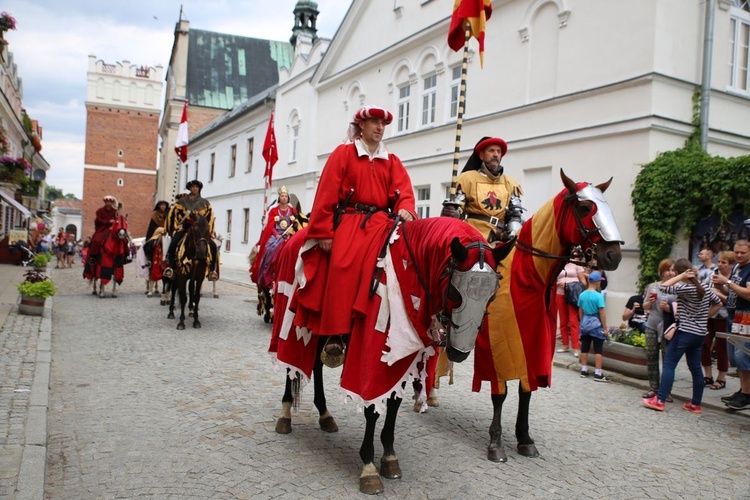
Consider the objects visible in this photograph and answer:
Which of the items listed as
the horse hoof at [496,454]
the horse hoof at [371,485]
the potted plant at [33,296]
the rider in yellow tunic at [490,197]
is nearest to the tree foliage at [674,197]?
the rider in yellow tunic at [490,197]

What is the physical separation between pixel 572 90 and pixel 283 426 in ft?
34.1

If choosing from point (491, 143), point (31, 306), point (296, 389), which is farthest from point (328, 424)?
point (31, 306)

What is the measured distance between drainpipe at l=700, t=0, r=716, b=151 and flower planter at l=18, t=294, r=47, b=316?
41.7ft

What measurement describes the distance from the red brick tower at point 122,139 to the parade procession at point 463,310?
132ft

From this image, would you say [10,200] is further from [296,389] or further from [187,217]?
[296,389]

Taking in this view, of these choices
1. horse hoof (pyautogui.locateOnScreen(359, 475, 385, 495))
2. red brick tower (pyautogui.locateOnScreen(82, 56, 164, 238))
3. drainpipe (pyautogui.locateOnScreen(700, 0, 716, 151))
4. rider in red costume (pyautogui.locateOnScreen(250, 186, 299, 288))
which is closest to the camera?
horse hoof (pyautogui.locateOnScreen(359, 475, 385, 495))

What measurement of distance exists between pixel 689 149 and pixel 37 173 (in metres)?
29.1

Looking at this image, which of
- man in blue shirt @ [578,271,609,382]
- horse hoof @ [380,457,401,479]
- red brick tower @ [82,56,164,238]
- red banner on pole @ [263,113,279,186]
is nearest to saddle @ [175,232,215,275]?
man in blue shirt @ [578,271,609,382]

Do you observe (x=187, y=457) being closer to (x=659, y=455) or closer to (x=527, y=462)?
(x=527, y=462)

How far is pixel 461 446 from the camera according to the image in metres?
4.77

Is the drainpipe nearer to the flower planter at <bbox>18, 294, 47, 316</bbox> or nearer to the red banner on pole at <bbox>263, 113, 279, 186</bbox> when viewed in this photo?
the flower planter at <bbox>18, 294, 47, 316</bbox>

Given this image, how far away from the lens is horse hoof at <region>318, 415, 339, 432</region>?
4977 millimetres

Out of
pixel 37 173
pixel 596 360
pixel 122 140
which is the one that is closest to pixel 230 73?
pixel 122 140

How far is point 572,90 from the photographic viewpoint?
12.4m
